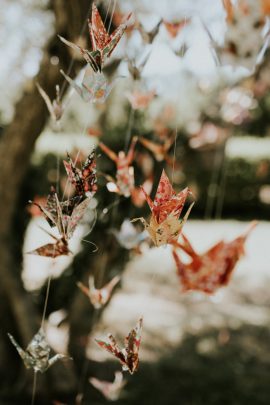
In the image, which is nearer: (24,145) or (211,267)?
(211,267)

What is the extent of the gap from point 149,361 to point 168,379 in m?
0.36

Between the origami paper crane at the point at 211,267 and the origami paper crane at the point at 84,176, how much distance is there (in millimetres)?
587

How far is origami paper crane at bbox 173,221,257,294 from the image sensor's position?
1608 mm

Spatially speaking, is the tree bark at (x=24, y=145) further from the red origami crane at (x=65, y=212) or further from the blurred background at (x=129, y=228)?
the red origami crane at (x=65, y=212)

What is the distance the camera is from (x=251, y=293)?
22.5 feet

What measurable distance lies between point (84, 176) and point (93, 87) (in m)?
0.19

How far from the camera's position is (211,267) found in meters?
1.63

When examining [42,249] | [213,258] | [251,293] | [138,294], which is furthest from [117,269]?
[251,293]

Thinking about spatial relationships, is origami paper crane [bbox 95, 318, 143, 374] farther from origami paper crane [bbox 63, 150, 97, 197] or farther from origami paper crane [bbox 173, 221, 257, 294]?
origami paper crane [bbox 173, 221, 257, 294]

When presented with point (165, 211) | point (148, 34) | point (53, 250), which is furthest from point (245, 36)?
point (53, 250)

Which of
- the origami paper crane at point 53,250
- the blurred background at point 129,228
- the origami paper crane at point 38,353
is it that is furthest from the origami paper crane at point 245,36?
the origami paper crane at point 38,353

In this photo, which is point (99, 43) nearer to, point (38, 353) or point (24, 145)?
point (38, 353)

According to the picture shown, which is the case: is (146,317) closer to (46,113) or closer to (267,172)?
(46,113)

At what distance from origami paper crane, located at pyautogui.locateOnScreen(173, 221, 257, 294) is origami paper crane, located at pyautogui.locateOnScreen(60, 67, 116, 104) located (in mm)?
631
